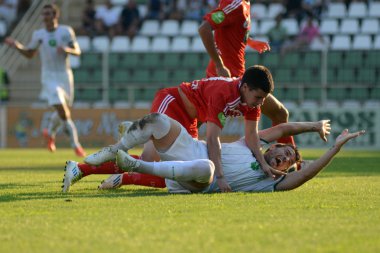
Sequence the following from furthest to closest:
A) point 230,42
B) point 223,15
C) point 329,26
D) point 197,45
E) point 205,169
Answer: point 197,45 → point 329,26 → point 230,42 → point 223,15 → point 205,169

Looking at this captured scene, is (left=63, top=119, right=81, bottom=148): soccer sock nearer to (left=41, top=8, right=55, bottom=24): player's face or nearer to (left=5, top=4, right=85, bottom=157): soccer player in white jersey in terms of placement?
(left=5, top=4, right=85, bottom=157): soccer player in white jersey

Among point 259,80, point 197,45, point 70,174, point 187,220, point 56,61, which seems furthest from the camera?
point 197,45

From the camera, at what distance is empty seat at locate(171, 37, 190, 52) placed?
26109 millimetres

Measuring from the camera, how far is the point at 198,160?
7.84m

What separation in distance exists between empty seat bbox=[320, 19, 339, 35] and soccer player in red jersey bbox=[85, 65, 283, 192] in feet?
54.7

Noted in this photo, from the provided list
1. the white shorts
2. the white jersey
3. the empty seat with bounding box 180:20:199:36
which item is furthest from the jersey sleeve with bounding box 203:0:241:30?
the empty seat with bounding box 180:20:199:36

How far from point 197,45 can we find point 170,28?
1.15 metres

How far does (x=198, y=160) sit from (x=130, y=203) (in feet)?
2.44

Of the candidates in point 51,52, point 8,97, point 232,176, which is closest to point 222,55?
point 232,176

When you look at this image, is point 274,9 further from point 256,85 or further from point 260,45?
point 256,85

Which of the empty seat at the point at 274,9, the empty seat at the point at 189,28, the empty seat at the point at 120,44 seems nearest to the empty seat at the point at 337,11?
the empty seat at the point at 274,9

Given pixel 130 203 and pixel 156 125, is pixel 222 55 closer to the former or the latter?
pixel 156 125

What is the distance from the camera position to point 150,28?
1064 inches

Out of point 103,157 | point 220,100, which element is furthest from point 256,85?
point 103,157
